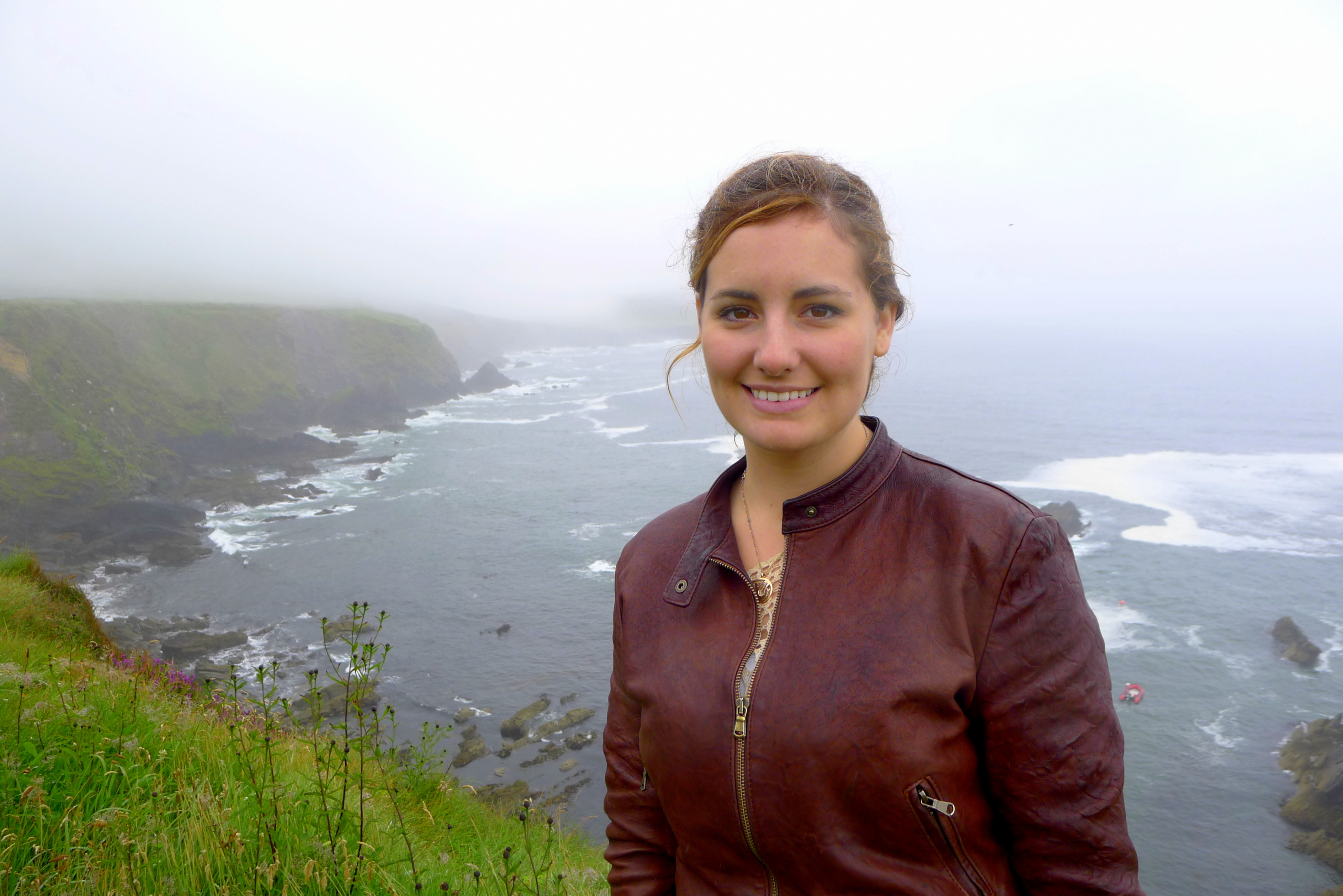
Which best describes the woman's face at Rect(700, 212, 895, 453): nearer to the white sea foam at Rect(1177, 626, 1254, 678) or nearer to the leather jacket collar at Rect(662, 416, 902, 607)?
the leather jacket collar at Rect(662, 416, 902, 607)

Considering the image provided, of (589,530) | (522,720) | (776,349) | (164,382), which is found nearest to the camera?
(776,349)

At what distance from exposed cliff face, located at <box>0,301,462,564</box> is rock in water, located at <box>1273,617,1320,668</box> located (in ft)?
196

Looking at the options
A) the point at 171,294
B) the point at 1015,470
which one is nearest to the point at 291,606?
the point at 1015,470

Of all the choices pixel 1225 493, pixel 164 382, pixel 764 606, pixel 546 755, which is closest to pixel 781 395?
pixel 764 606

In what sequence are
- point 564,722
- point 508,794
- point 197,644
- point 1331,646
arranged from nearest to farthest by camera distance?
point 508,794
point 564,722
point 197,644
point 1331,646

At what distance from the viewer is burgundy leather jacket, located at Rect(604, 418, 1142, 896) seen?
5.08 ft

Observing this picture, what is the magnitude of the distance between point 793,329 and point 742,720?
925 mm

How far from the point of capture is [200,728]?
4484mm

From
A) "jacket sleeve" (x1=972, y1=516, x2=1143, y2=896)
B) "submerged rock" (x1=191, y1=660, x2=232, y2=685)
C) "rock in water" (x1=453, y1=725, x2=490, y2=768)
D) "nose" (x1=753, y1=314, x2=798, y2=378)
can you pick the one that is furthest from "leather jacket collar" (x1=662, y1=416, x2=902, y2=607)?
"submerged rock" (x1=191, y1=660, x2=232, y2=685)

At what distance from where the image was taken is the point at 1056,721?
5.05ft

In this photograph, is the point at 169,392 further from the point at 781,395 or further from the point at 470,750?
the point at 781,395

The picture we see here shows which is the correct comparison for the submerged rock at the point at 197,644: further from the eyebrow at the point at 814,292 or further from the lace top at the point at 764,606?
the eyebrow at the point at 814,292

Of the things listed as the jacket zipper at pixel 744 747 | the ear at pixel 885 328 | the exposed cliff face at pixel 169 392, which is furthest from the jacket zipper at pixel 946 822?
the exposed cliff face at pixel 169 392

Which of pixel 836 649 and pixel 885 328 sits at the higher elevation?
pixel 885 328
